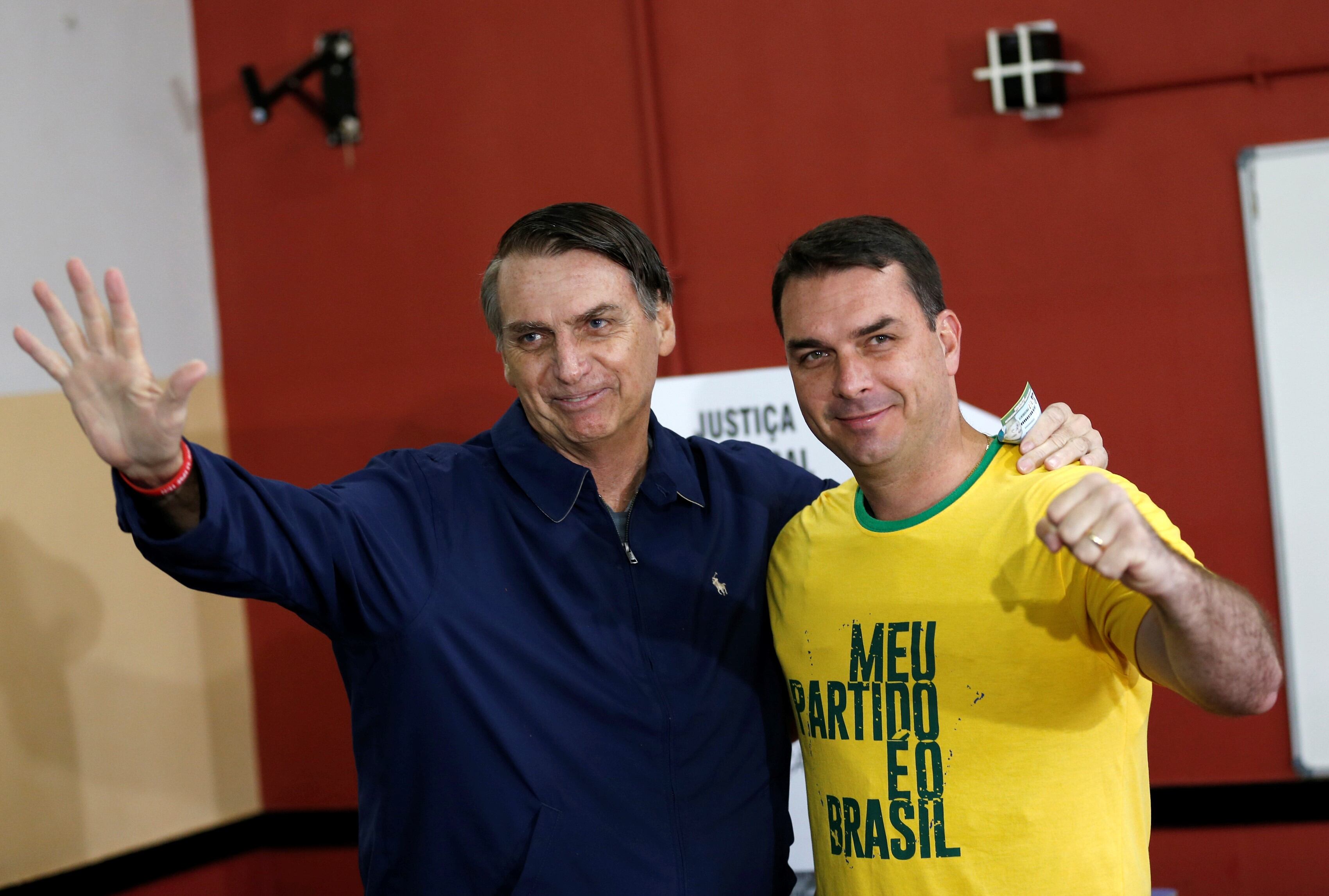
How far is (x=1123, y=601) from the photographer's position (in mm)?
1258

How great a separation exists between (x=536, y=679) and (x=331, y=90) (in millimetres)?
2255

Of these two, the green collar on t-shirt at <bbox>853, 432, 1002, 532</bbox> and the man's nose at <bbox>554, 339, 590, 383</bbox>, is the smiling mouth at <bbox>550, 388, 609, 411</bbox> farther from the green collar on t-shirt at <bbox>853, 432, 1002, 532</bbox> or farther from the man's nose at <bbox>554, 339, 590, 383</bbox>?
the green collar on t-shirt at <bbox>853, 432, 1002, 532</bbox>

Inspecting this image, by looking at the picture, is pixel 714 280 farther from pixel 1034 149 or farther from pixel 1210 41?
pixel 1210 41

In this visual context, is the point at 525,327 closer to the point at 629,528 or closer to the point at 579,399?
the point at 579,399

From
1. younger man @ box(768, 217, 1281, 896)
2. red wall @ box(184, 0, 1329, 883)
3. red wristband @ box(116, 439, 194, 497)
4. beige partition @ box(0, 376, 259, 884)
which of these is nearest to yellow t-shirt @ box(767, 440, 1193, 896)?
younger man @ box(768, 217, 1281, 896)

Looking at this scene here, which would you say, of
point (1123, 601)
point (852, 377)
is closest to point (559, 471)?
point (852, 377)

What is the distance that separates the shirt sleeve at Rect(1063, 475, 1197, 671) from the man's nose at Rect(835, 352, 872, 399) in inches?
13.1

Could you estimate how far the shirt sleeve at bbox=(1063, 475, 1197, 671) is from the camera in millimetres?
1238

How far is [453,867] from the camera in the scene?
155cm

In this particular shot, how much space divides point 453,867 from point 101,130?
239cm

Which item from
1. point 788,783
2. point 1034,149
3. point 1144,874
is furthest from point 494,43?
point 1144,874

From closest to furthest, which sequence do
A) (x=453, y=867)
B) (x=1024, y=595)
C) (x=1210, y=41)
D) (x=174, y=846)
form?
(x=1024, y=595) < (x=453, y=867) < (x=1210, y=41) < (x=174, y=846)

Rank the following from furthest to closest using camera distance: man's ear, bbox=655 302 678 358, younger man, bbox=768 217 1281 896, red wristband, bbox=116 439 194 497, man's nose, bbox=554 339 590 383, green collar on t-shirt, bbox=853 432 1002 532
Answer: man's ear, bbox=655 302 678 358
man's nose, bbox=554 339 590 383
green collar on t-shirt, bbox=853 432 1002 532
younger man, bbox=768 217 1281 896
red wristband, bbox=116 439 194 497

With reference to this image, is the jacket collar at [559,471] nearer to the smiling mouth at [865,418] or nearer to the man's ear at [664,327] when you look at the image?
the man's ear at [664,327]
